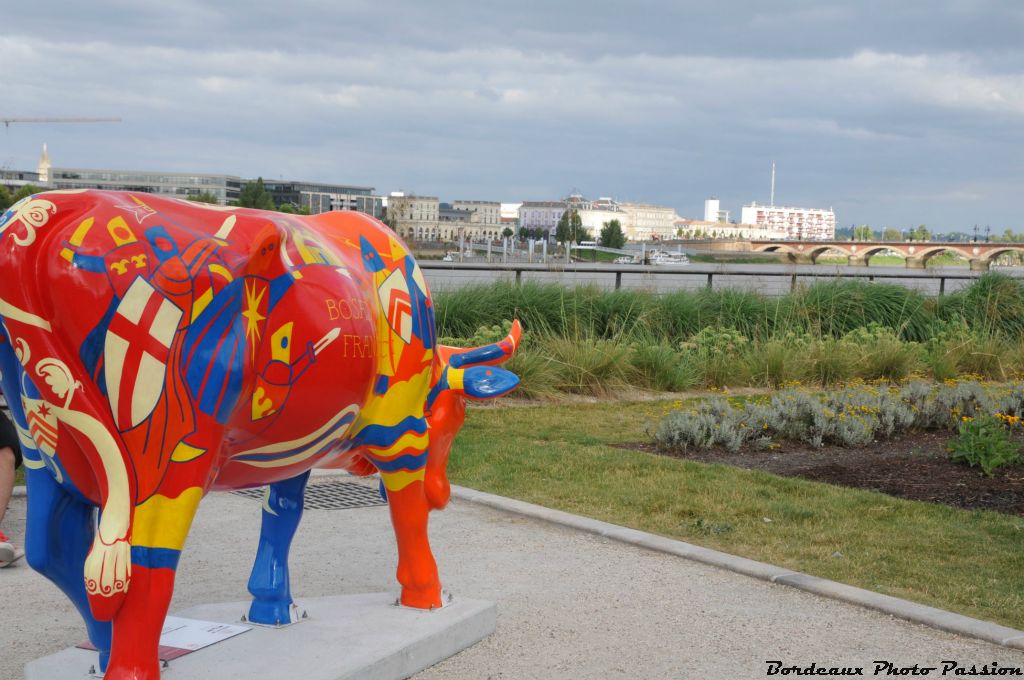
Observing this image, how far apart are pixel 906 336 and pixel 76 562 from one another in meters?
14.3

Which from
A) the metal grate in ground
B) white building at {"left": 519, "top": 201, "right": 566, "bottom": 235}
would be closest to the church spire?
white building at {"left": 519, "top": 201, "right": 566, "bottom": 235}

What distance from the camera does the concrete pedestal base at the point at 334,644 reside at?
363 centimetres

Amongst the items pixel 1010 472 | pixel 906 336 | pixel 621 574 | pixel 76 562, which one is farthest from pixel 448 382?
pixel 906 336

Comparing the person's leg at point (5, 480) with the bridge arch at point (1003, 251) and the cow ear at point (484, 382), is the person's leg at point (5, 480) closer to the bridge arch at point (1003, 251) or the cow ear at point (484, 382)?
the cow ear at point (484, 382)

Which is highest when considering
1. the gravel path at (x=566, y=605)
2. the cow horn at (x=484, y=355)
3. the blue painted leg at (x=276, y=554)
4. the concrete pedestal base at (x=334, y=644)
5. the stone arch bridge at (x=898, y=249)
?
the stone arch bridge at (x=898, y=249)

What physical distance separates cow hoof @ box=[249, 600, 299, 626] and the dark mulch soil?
4729 mm

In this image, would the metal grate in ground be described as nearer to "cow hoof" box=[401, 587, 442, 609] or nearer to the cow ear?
"cow hoof" box=[401, 587, 442, 609]

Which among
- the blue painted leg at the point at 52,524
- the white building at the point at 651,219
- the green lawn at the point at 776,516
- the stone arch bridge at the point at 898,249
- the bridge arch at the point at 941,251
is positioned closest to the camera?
the blue painted leg at the point at 52,524

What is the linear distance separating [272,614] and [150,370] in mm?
1818

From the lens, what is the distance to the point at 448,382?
4129 millimetres

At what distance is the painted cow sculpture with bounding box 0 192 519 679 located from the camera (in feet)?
8.50

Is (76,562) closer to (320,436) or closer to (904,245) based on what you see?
(320,436)

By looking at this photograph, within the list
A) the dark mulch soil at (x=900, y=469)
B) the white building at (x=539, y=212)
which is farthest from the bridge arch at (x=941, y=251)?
the dark mulch soil at (x=900, y=469)

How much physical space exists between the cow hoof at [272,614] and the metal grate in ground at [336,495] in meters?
2.73
